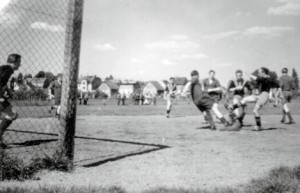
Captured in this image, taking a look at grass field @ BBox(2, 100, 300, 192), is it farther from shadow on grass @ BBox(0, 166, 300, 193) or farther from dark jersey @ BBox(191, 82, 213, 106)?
dark jersey @ BBox(191, 82, 213, 106)

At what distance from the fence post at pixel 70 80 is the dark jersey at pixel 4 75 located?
2.10 metres

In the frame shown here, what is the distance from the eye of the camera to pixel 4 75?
241 inches

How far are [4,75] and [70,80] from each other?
7.32ft

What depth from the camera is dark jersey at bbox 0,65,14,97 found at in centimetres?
610

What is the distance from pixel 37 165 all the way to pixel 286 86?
11.2m

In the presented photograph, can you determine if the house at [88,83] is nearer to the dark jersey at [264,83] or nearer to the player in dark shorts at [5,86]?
the dark jersey at [264,83]

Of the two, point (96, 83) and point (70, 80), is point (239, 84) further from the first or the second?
point (96, 83)

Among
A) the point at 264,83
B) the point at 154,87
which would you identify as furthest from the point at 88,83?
the point at 264,83

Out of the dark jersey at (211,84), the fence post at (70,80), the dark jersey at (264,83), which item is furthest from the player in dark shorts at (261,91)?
the fence post at (70,80)

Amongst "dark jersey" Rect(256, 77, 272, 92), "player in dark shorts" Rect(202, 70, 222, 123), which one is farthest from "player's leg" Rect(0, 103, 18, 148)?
"player in dark shorts" Rect(202, 70, 222, 123)

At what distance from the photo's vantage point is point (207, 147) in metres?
6.50

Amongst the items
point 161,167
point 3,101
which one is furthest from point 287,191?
point 3,101

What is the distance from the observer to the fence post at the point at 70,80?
4.65m

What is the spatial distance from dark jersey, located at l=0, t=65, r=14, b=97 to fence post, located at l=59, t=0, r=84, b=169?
6.88 ft
